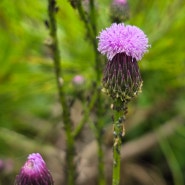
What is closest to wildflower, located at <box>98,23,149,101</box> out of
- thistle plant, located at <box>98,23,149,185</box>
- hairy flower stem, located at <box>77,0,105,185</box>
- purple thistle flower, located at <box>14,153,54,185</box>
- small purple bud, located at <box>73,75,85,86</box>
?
thistle plant, located at <box>98,23,149,185</box>

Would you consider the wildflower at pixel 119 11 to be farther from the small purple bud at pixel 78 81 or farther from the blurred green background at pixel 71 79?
the blurred green background at pixel 71 79

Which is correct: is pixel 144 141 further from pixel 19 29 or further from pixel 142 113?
pixel 19 29

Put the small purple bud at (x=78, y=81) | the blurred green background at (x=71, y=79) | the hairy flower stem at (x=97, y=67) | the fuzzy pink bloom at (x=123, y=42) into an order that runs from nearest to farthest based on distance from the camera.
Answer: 1. the fuzzy pink bloom at (x=123, y=42)
2. the hairy flower stem at (x=97, y=67)
3. the small purple bud at (x=78, y=81)
4. the blurred green background at (x=71, y=79)

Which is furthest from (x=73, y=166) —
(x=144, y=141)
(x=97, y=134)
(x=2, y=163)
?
(x=144, y=141)

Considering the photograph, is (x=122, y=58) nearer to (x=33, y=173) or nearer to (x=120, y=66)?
(x=120, y=66)

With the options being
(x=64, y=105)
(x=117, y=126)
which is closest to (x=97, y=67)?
(x=64, y=105)

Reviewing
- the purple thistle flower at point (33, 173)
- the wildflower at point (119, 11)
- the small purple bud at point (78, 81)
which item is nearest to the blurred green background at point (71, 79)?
the small purple bud at point (78, 81)
